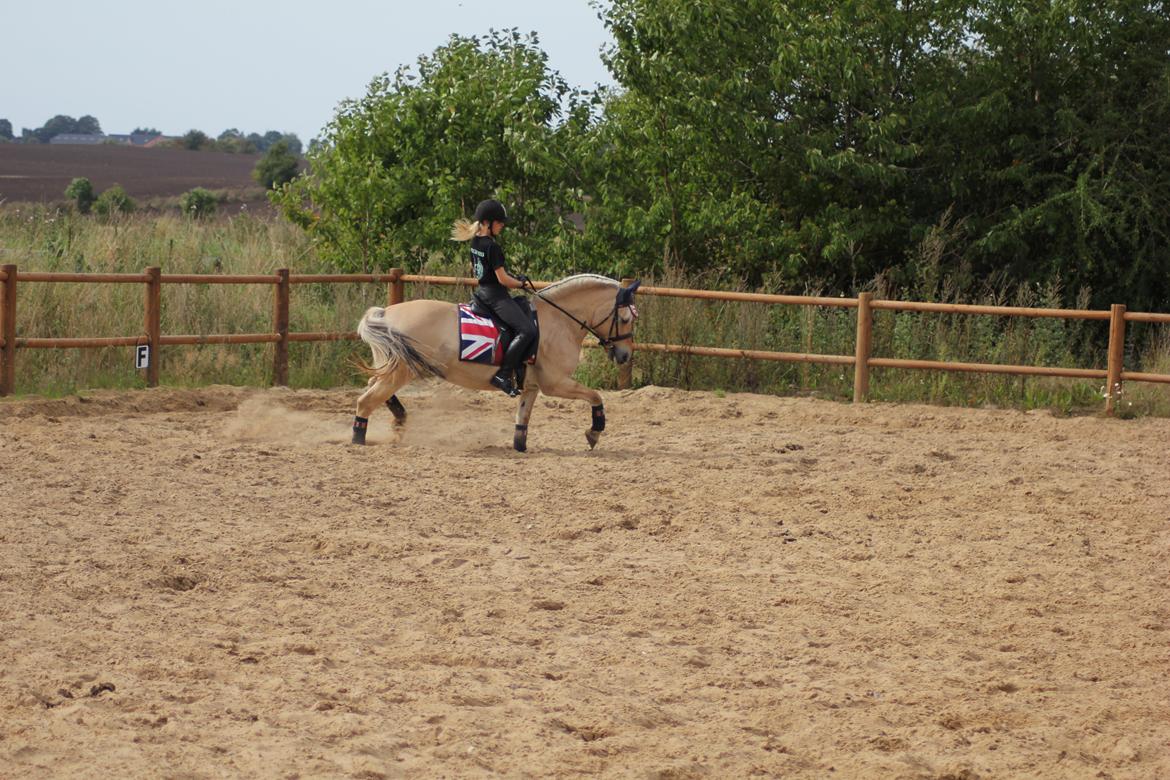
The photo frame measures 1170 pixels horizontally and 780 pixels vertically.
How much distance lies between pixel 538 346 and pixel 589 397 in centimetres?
60

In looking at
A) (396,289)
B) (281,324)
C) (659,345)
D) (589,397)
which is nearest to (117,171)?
(396,289)

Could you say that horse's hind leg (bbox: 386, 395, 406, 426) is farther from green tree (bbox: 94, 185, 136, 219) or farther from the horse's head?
green tree (bbox: 94, 185, 136, 219)

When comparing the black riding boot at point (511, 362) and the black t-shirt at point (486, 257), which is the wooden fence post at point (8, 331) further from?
the black riding boot at point (511, 362)

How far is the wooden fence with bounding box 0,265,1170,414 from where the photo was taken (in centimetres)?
1245

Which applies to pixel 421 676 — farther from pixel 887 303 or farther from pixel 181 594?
pixel 887 303

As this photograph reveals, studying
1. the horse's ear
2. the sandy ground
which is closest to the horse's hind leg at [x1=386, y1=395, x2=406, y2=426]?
the sandy ground

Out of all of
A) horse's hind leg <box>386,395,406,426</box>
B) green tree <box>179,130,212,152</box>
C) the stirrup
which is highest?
green tree <box>179,130,212,152</box>

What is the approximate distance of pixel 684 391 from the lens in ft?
48.0

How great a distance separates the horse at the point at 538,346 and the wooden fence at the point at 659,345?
3.39 meters

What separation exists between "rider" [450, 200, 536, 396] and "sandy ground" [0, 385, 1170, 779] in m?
0.76

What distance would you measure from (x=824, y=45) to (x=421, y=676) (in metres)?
13.8

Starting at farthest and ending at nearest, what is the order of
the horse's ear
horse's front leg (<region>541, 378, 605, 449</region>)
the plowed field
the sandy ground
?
the plowed field → the horse's ear → horse's front leg (<region>541, 378, 605, 449</region>) → the sandy ground

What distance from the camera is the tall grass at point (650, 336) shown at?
1382cm

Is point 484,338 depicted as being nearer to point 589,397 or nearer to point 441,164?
point 589,397
